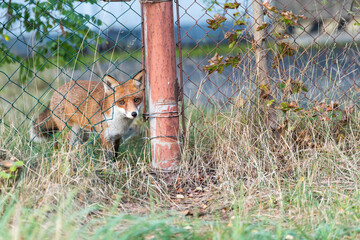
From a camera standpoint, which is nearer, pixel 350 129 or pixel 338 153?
pixel 338 153

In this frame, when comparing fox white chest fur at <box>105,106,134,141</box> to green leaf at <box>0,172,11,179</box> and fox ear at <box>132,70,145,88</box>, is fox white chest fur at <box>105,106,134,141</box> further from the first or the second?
green leaf at <box>0,172,11,179</box>

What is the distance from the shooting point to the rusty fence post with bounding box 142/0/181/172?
2.94 meters

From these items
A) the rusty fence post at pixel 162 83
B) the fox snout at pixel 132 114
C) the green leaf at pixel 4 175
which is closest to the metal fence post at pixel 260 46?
the rusty fence post at pixel 162 83

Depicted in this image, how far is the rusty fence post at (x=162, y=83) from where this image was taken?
2939 mm

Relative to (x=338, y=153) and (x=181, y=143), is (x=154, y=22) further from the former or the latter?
(x=338, y=153)

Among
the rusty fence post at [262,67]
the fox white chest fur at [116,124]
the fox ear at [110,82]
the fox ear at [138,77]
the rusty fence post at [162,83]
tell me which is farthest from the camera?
the fox white chest fur at [116,124]

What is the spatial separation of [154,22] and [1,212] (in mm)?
1634

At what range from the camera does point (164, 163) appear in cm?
309

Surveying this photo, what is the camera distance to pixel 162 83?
2988 millimetres

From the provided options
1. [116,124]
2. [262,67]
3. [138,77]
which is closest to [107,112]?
[116,124]

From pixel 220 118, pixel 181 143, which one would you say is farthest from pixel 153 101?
pixel 220 118

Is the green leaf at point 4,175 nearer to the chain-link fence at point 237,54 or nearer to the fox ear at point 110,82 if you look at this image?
the chain-link fence at point 237,54

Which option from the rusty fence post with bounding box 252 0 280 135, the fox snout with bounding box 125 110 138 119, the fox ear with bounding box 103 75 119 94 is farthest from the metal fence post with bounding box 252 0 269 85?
the fox ear with bounding box 103 75 119 94

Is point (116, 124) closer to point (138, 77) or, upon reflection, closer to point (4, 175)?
point (138, 77)
